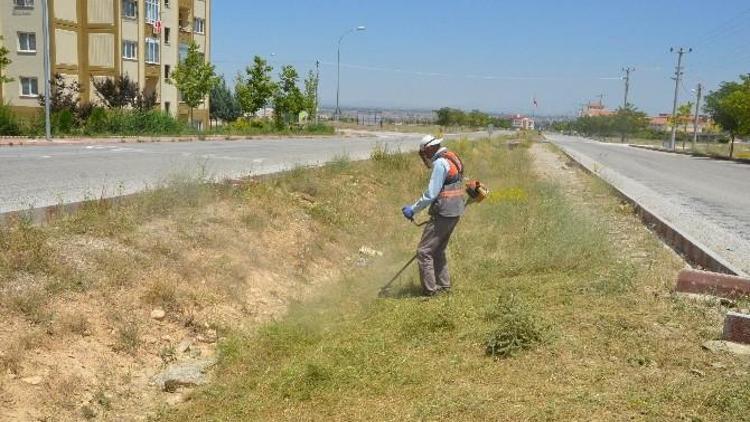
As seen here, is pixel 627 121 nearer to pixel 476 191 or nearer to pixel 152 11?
pixel 152 11

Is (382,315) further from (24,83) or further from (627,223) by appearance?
(24,83)

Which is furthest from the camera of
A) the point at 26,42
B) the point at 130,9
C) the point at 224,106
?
the point at 224,106

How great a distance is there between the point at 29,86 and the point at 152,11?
32.2 ft

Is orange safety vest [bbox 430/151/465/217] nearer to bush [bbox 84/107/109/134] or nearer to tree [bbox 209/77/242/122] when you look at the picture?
bush [bbox 84/107/109/134]

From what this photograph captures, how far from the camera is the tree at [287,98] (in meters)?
44.9

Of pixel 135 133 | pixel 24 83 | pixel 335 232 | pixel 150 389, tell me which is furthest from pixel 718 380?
pixel 24 83

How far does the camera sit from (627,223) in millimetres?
10766

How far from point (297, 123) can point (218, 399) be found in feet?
146

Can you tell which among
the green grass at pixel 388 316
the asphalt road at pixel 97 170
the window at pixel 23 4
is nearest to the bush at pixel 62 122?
the asphalt road at pixel 97 170

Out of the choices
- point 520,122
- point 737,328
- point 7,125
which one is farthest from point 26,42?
point 520,122

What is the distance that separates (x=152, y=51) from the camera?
45.4 metres

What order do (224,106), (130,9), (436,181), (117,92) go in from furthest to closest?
(224,106)
(130,9)
(117,92)
(436,181)

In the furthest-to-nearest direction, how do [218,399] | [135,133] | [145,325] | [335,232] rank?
[135,133] → [335,232] → [145,325] → [218,399]

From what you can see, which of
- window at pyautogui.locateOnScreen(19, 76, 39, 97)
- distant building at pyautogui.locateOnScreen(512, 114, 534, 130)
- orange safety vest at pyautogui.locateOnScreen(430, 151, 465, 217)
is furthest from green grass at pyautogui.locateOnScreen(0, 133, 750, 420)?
distant building at pyautogui.locateOnScreen(512, 114, 534, 130)
